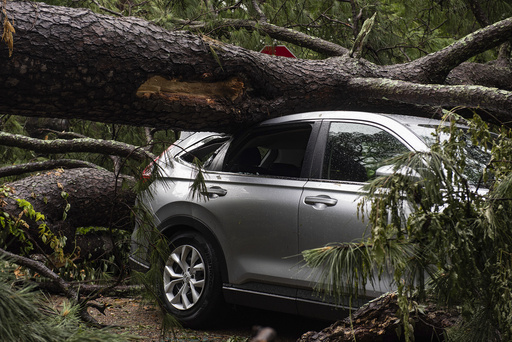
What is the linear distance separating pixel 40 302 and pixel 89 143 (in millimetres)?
4349

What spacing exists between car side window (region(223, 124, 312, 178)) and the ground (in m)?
1.32

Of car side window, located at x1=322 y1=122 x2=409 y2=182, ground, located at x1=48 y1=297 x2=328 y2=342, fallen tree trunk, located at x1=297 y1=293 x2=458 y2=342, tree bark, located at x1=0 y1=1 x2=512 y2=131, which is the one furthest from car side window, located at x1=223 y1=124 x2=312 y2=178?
fallen tree trunk, located at x1=297 y1=293 x2=458 y2=342

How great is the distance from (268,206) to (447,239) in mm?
2316

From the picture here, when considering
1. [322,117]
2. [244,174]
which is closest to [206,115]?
[244,174]

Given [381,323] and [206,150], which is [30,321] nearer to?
[381,323]

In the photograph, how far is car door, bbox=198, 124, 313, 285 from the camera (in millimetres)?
4512

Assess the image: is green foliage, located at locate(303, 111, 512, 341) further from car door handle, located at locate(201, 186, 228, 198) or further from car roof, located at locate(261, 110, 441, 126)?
car door handle, located at locate(201, 186, 228, 198)

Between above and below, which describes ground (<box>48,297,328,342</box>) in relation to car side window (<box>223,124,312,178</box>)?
below

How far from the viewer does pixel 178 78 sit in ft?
14.8

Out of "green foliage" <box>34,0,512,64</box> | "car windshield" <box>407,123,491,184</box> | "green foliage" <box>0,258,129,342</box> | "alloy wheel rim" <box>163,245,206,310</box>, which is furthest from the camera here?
"green foliage" <box>34,0,512,64</box>

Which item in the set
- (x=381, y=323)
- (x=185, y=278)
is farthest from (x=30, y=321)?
(x=185, y=278)

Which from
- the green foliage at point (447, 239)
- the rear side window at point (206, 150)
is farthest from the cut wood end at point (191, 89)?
the green foliage at point (447, 239)

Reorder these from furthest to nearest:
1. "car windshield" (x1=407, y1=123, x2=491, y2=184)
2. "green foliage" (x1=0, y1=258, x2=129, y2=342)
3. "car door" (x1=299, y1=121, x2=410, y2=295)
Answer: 1. "car door" (x1=299, y1=121, x2=410, y2=295)
2. "car windshield" (x1=407, y1=123, x2=491, y2=184)
3. "green foliage" (x1=0, y1=258, x2=129, y2=342)

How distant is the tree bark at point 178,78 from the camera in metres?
3.70
